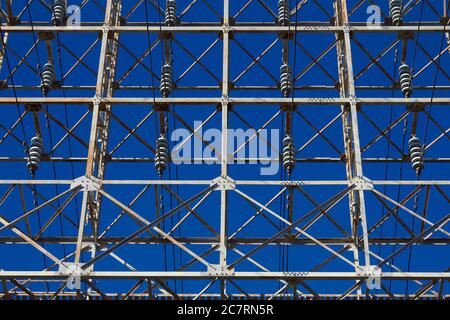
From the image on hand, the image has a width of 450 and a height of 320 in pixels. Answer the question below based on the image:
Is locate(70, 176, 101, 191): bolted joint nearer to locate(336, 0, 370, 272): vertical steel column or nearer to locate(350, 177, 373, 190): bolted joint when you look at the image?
locate(350, 177, 373, 190): bolted joint

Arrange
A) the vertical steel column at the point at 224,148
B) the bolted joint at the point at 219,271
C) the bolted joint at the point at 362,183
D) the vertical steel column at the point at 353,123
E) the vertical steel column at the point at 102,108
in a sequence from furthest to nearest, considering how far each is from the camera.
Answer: the vertical steel column at the point at 102,108
the bolted joint at the point at 362,183
the vertical steel column at the point at 353,123
the vertical steel column at the point at 224,148
the bolted joint at the point at 219,271

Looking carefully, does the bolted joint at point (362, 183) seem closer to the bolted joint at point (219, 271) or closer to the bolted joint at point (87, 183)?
the bolted joint at point (219, 271)

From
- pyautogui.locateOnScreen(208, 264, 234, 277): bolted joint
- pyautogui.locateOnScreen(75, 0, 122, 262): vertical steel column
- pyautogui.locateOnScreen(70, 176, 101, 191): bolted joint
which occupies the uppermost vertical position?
pyautogui.locateOnScreen(75, 0, 122, 262): vertical steel column

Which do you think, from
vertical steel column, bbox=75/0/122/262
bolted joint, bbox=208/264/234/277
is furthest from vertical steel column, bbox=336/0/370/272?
vertical steel column, bbox=75/0/122/262

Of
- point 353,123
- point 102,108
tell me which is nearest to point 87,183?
point 102,108

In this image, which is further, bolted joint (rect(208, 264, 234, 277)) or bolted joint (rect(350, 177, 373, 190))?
bolted joint (rect(350, 177, 373, 190))

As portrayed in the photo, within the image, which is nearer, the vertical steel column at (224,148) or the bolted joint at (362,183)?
the vertical steel column at (224,148)

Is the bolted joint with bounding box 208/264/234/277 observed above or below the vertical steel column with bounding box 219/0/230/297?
below

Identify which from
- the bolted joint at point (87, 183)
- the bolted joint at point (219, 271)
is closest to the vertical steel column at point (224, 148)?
the bolted joint at point (219, 271)

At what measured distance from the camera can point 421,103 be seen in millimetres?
28438

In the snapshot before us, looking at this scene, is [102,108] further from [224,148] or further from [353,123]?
[353,123]

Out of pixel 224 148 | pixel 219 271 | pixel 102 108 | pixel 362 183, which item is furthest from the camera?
pixel 102 108
